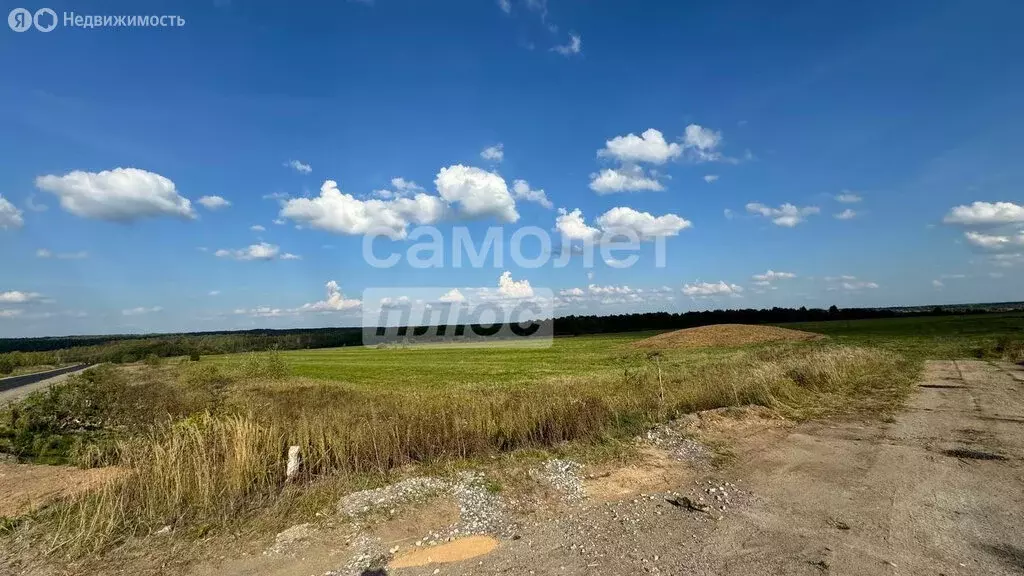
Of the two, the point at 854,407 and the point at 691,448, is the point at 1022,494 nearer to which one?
the point at 691,448

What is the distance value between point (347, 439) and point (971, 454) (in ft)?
36.4

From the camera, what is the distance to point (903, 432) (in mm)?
10453

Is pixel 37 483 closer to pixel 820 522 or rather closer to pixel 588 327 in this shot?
pixel 820 522

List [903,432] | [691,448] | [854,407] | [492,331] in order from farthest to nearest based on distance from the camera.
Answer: [492,331] → [854,407] → [903,432] → [691,448]

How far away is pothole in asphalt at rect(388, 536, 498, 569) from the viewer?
17.8 ft

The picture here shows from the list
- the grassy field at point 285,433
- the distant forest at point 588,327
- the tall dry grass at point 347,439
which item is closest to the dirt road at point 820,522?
the grassy field at point 285,433

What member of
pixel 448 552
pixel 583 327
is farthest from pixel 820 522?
pixel 583 327

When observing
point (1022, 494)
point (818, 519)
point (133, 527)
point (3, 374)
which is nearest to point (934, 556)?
point (818, 519)

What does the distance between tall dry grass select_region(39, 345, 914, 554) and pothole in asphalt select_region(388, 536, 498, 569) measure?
2978mm

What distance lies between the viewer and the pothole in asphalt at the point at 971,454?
27.8 feet

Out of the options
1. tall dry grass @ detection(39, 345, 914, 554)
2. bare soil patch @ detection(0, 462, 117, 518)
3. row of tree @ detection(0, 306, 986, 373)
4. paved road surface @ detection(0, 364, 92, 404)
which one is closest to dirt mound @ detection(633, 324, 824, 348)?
tall dry grass @ detection(39, 345, 914, 554)

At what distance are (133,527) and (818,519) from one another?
868 centimetres

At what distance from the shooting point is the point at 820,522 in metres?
5.98

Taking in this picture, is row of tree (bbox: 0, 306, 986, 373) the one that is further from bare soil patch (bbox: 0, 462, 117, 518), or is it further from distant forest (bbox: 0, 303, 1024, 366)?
bare soil patch (bbox: 0, 462, 117, 518)
